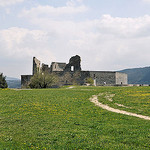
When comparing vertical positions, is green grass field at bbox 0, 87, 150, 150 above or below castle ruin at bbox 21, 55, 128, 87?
below

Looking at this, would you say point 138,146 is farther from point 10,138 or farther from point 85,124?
point 10,138

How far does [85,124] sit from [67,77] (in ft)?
168

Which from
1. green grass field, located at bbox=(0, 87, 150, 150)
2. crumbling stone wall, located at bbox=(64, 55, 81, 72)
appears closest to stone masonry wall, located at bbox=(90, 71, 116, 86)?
crumbling stone wall, located at bbox=(64, 55, 81, 72)

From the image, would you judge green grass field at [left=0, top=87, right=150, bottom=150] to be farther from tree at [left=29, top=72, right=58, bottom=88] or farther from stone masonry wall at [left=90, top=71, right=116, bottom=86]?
stone masonry wall at [left=90, top=71, right=116, bottom=86]

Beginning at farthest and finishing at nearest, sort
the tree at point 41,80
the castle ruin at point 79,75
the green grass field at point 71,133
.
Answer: the castle ruin at point 79,75
the tree at point 41,80
the green grass field at point 71,133

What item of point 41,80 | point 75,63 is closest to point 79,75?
point 75,63

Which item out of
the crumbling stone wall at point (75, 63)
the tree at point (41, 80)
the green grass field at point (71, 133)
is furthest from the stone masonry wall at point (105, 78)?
the green grass field at point (71, 133)

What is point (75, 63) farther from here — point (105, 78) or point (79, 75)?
point (105, 78)

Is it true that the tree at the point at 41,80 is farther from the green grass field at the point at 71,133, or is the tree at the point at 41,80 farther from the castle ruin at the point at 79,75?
the green grass field at the point at 71,133

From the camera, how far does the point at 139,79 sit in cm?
19625

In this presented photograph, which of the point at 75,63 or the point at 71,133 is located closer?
the point at 71,133

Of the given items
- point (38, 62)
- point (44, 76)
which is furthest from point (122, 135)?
point (38, 62)

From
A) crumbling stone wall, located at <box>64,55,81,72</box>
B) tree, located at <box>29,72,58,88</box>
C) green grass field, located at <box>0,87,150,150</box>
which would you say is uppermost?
crumbling stone wall, located at <box>64,55,81,72</box>

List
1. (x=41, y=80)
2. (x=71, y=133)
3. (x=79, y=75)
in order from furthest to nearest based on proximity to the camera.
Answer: (x=79, y=75), (x=41, y=80), (x=71, y=133)
